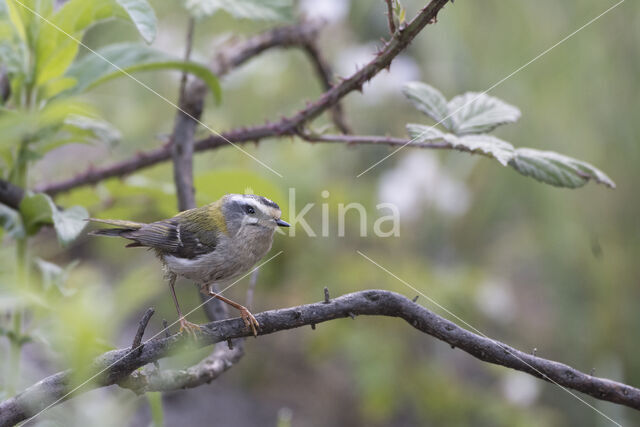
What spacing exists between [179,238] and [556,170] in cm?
84

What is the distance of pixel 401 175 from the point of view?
3.21 m

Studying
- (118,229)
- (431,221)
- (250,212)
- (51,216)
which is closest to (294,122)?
(250,212)

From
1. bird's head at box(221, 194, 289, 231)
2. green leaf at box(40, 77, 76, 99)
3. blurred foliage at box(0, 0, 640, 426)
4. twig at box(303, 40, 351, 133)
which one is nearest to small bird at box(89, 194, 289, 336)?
bird's head at box(221, 194, 289, 231)

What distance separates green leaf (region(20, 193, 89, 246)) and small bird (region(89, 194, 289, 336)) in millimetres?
92

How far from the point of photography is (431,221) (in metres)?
3.32

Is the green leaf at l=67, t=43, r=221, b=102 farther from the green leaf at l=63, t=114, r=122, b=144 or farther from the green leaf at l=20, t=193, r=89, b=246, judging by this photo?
the green leaf at l=20, t=193, r=89, b=246

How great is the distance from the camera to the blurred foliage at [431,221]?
9.09 feet

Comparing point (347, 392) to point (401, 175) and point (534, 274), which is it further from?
point (534, 274)

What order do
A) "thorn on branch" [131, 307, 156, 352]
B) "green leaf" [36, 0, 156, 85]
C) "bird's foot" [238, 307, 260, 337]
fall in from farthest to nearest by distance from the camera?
1. "green leaf" [36, 0, 156, 85]
2. "bird's foot" [238, 307, 260, 337]
3. "thorn on branch" [131, 307, 156, 352]

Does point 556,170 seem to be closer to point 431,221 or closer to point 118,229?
point 118,229

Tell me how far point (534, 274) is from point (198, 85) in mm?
3027

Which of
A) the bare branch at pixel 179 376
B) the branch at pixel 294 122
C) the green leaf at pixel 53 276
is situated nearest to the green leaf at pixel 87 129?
the branch at pixel 294 122

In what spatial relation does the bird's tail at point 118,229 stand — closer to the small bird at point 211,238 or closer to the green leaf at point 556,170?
the small bird at point 211,238

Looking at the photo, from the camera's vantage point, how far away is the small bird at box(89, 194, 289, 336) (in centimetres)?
133
